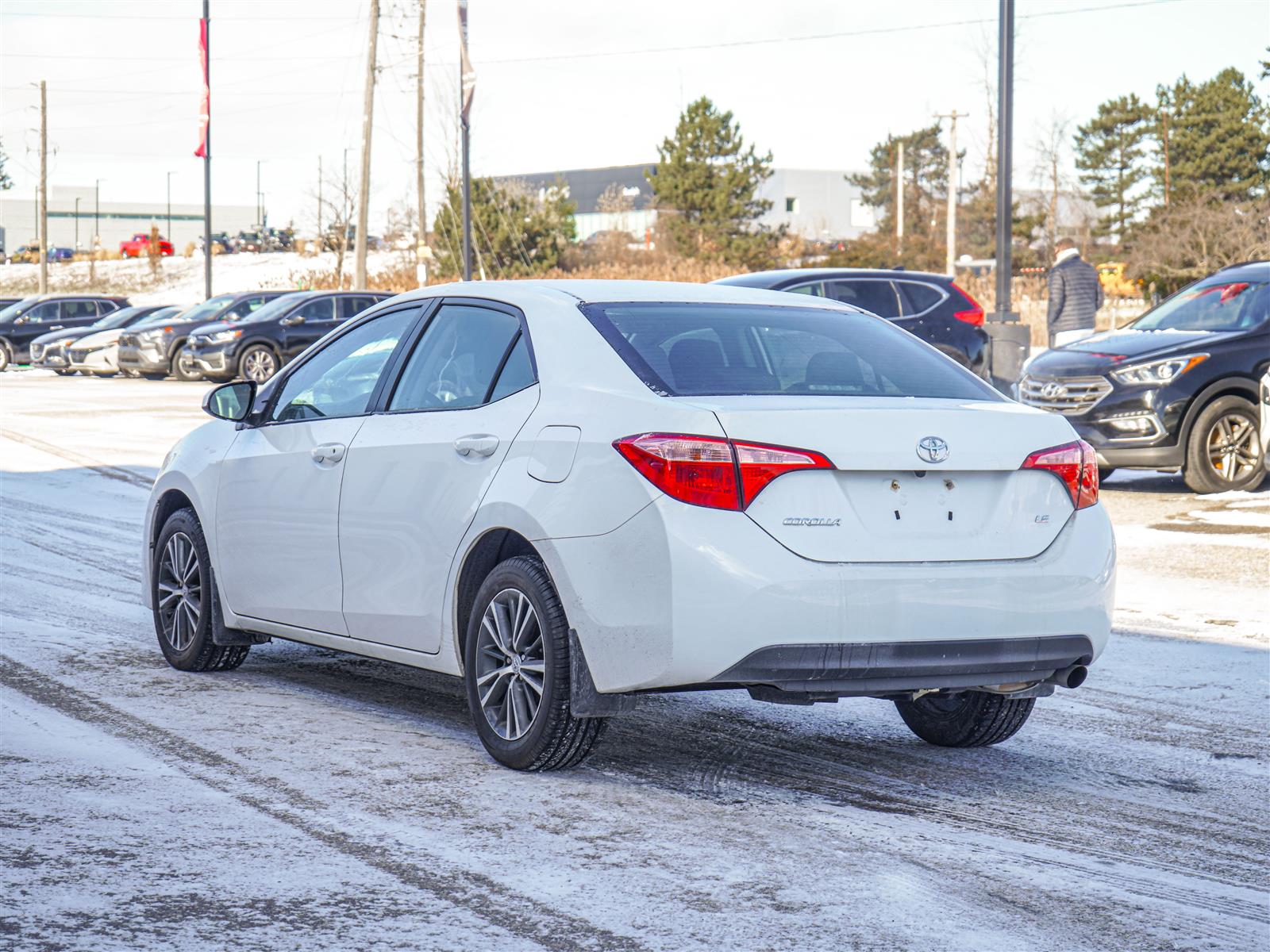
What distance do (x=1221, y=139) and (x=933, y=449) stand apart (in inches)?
2710

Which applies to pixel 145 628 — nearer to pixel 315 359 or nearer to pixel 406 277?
pixel 315 359

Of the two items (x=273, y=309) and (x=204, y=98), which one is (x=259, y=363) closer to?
(x=273, y=309)

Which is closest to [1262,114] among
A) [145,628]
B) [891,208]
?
[891,208]

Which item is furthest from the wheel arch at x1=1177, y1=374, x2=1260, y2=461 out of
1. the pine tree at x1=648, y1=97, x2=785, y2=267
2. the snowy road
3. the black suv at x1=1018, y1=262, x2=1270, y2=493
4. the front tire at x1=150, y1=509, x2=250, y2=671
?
the pine tree at x1=648, y1=97, x2=785, y2=267

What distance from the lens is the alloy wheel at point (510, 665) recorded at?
5.36 metres

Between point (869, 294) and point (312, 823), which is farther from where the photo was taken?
point (869, 294)

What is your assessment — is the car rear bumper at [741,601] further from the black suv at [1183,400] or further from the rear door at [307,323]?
the rear door at [307,323]

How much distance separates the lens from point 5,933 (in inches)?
152

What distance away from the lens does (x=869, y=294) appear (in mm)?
18125

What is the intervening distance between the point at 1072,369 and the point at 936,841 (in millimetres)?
10369

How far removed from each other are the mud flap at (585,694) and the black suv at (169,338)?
29.0m

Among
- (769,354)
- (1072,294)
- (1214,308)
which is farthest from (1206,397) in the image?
(769,354)

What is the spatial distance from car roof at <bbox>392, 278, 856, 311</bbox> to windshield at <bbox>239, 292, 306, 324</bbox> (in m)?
25.8

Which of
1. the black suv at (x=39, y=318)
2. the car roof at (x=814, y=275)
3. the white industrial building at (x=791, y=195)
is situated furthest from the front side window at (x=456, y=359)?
the white industrial building at (x=791, y=195)
